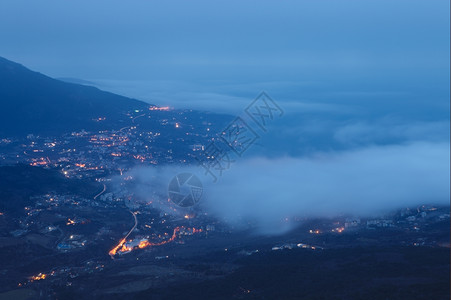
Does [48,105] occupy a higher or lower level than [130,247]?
higher

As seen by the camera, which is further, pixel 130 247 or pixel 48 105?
pixel 48 105

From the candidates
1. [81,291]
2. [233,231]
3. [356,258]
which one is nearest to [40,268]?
[81,291]

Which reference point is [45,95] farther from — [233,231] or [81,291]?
[81,291]

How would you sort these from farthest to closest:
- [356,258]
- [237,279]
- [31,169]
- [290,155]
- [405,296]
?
[290,155]
[31,169]
[356,258]
[237,279]
[405,296]

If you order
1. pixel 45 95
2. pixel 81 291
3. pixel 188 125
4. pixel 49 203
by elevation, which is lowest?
pixel 81 291

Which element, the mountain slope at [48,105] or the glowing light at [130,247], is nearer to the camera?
the glowing light at [130,247]

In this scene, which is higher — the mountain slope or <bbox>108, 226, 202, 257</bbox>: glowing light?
the mountain slope

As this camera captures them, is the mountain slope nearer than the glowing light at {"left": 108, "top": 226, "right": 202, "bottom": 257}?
No

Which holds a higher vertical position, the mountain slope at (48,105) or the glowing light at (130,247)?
the mountain slope at (48,105)
